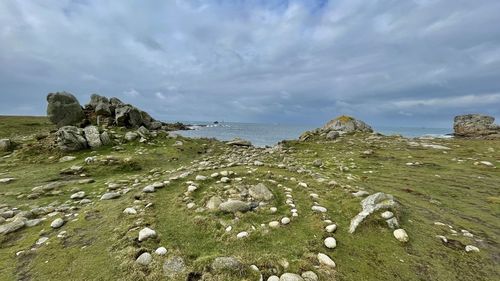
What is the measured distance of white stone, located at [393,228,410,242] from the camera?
231 inches

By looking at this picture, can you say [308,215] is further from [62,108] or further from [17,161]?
[62,108]

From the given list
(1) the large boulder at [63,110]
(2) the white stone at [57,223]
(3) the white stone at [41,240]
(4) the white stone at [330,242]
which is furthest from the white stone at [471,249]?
(1) the large boulder at [63,110]

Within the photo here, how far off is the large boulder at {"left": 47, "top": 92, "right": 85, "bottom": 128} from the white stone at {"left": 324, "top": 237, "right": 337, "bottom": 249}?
28391 millimetres

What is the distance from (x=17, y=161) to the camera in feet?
49.9

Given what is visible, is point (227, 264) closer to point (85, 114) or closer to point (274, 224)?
point (274, 224)

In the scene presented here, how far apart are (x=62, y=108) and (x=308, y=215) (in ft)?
Answer: 95.0

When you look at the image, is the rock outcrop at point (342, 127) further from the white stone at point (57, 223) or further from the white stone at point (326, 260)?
the white stone at point (57, 223)

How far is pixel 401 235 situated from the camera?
593 cm

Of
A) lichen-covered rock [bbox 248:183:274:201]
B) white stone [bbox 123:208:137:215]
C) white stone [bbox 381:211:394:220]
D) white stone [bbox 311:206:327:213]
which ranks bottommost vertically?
white stone [bbox 123:208:137:215]

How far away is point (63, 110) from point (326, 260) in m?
30.2

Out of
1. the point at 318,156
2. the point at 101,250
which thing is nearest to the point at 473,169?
the point at 318,156

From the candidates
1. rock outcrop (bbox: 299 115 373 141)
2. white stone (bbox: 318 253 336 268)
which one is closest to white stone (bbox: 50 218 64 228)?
white stone (bbox: 318 253 336 268)

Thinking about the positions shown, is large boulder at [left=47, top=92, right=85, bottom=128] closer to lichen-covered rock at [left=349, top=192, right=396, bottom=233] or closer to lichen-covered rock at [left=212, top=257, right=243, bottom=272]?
lichen-covered rock at [left=212, top=257, right=243, bottom=272]

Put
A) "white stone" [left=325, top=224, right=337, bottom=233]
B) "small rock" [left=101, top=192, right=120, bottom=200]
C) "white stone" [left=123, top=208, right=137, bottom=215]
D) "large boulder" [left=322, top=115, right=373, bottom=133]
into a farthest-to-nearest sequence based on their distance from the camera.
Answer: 1. "large boulder" [left=322, top=115, right=373, bottom=133]
2. "small rock" [left=101, top=192, right=120, bottom=200]
3. "white stone" [left=123, top=208, right=137, bottom=215]
4. "white stone" [left=325, top=224, right=337, bottom=233]
